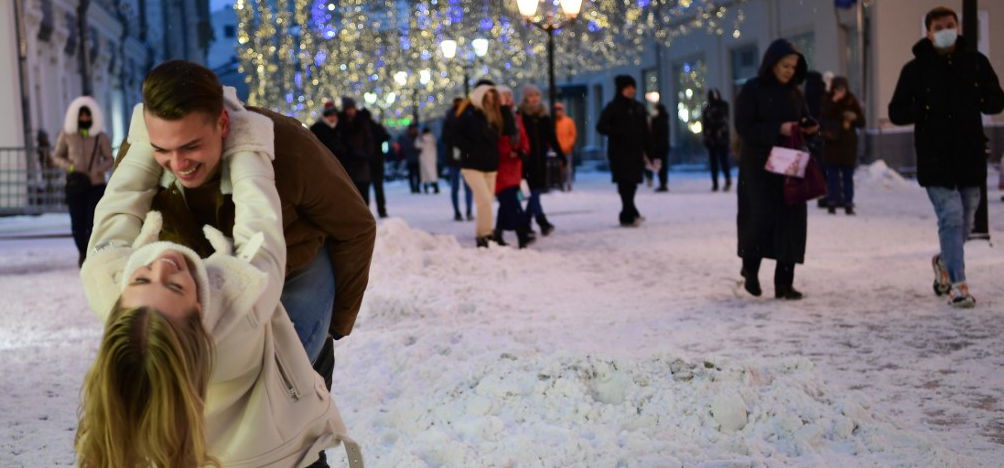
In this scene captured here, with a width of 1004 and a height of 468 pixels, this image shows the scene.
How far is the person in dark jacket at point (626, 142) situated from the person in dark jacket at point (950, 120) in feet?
27.4

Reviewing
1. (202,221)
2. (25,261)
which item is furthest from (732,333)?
(25,261)

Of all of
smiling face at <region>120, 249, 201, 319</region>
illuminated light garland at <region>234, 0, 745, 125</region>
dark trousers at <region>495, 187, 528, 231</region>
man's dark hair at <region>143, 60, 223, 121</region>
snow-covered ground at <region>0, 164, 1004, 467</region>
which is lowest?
snow-covered ground at <region>0, 164, 1004, 467</region>

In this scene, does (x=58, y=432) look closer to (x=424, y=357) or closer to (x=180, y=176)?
(x=424, y=357)

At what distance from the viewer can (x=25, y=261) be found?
16.0 m

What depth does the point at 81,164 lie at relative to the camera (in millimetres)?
13961

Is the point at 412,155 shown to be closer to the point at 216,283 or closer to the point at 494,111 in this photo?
the point at 494,111

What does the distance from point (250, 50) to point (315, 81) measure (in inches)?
102

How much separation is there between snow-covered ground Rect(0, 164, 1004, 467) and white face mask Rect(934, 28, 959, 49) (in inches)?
67.4

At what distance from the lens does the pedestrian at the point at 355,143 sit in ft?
63.0

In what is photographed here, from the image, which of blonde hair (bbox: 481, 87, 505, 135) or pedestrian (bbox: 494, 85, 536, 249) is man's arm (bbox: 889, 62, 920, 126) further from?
pedestrian (bbox: 494, 85, 536, 249)

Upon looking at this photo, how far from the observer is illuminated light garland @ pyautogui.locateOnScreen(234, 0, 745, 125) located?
38.6 m

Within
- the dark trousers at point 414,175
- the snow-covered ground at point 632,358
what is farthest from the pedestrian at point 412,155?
the snow-covered ground at point 632,358

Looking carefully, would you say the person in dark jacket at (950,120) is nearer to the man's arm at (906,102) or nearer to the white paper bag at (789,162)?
the man's arm at (906,102)

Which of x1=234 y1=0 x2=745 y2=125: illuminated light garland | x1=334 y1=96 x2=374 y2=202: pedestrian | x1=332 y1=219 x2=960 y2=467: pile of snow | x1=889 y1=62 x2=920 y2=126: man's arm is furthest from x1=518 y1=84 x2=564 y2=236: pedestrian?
x1=234 y1=0 x2=745 y2=125: illuminated light garland
